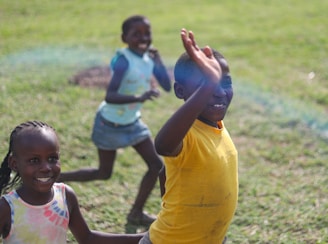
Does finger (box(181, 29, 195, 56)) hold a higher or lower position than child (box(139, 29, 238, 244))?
higher

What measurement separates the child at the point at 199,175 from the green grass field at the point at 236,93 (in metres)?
1.63

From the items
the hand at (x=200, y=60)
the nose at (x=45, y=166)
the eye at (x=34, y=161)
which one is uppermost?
the hand at (x=200, y=60)

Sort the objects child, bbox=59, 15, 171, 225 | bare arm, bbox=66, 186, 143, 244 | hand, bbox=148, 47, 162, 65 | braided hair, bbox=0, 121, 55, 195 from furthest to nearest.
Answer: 1. hand, bbox=148, 47, 162, 65
2. child, bbox=59, 15, 171, 225
3. bare arm, bbox=66, 186, 143, 244
4. braided hair, bbox=0, 121, 55, 195

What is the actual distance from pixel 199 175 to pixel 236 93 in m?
5.40

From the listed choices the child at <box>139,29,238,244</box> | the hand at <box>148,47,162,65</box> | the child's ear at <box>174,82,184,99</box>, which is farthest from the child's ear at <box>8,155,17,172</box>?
the hand at <box>148,47,162,65</box>

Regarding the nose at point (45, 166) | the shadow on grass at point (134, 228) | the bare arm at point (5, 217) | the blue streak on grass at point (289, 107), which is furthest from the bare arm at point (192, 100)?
the blue streak on grass at point (289, 107)

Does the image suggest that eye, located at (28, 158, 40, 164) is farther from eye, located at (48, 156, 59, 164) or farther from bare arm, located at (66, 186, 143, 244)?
bare arm, located at (66, 186, 143, 244)

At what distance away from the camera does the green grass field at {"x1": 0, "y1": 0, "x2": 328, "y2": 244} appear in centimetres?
489

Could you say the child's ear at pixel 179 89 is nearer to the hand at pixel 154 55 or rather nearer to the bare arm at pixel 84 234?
the bare arm at pixel 84 234

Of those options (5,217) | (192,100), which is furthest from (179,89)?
(5,217)

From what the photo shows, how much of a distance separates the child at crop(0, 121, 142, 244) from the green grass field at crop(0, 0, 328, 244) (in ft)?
5.78

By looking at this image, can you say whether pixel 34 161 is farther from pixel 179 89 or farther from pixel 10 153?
pixel 179 89

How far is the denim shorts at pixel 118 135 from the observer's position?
4.68 meters

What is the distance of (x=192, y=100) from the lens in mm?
2383
